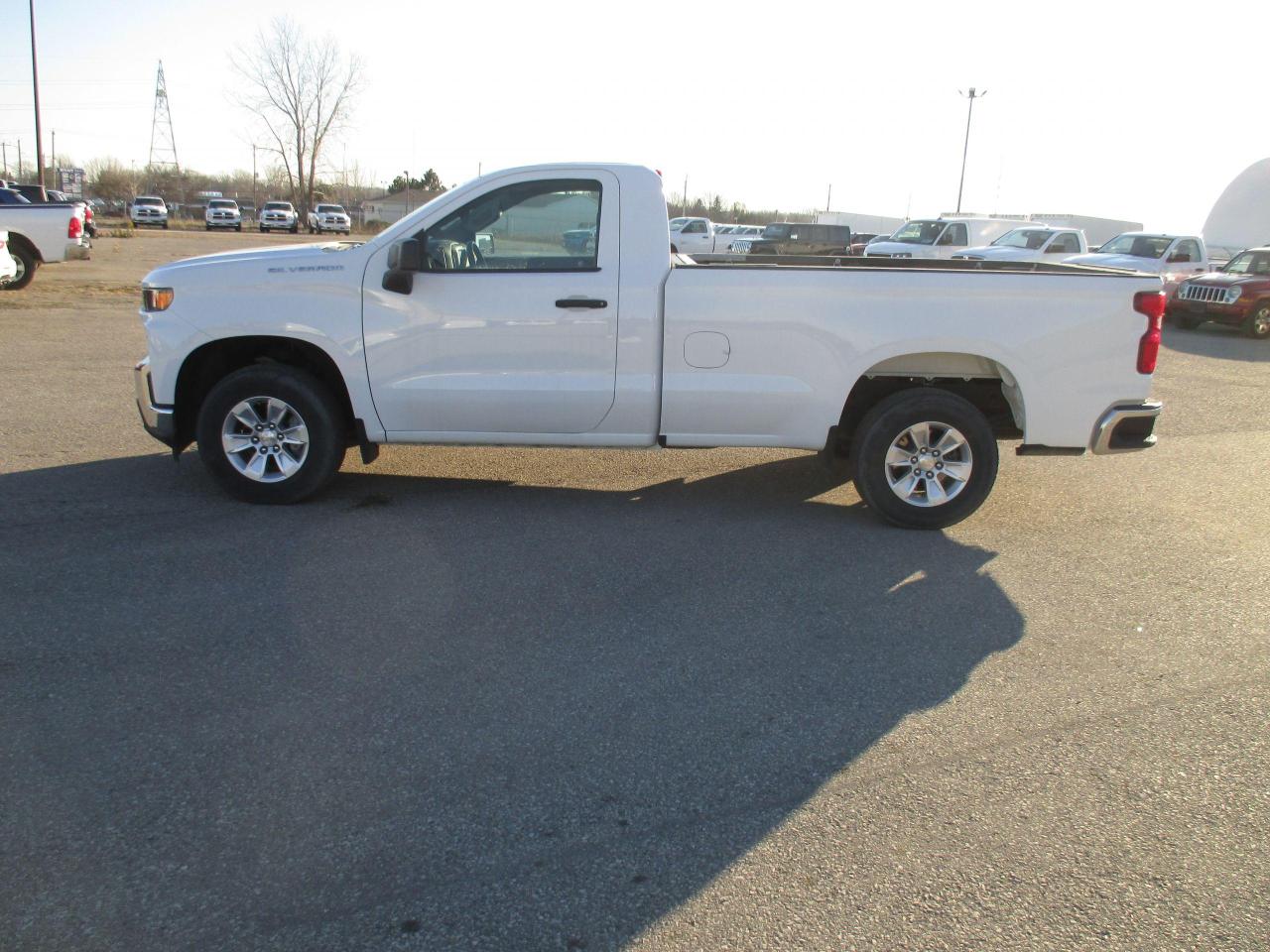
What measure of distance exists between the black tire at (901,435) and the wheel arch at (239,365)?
3.24 meters

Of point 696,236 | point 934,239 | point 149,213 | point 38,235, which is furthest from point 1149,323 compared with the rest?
point 149,213

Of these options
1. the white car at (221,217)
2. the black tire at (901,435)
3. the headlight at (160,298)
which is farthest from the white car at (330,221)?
the black tire at (901,435)

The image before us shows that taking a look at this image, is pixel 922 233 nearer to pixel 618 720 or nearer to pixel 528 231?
pixel 528 231

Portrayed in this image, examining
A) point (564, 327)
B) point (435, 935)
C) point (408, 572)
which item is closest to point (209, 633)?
point (408, 572)

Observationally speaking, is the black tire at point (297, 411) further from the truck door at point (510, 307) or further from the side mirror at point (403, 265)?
the side mirror at point (403, 265)

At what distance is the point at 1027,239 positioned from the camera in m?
24.9

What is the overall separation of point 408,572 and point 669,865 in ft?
9.00

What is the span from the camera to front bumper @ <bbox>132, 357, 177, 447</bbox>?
6.39 m

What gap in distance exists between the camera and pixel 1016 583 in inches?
221

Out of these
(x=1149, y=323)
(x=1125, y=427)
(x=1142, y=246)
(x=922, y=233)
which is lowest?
(x=1125, y=427)

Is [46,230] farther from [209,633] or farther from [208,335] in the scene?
[209,633]

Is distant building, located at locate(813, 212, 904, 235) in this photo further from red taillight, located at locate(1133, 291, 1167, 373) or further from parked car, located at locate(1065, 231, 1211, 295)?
red taillight, located at locate(1133, 291, 1167, 373)

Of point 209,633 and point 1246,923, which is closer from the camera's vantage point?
point 1246,923

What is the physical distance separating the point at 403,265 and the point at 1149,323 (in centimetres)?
450
